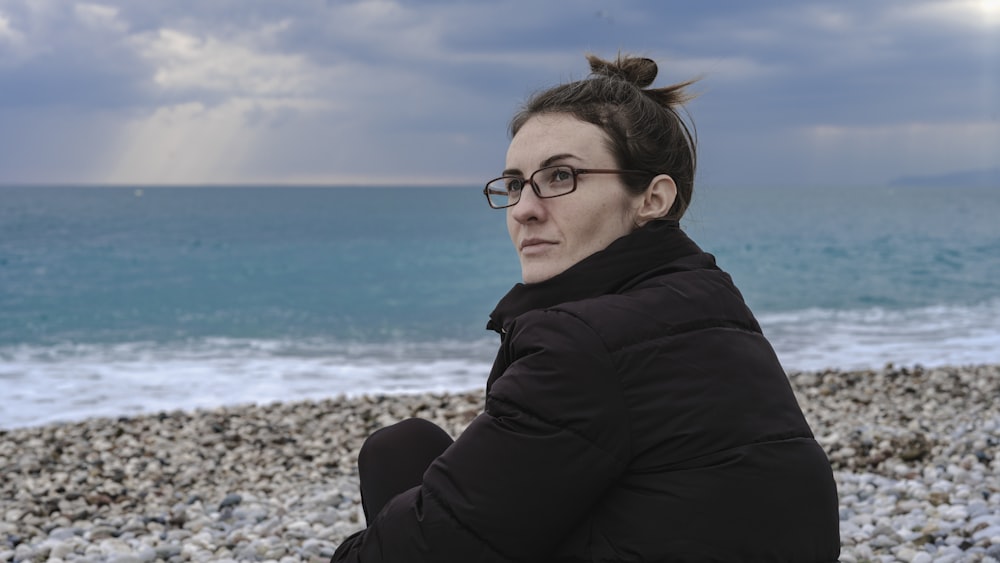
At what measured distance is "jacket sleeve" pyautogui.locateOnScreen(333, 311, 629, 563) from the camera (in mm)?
1653

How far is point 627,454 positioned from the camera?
170cm

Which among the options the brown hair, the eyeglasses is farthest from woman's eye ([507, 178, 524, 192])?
the brown hair

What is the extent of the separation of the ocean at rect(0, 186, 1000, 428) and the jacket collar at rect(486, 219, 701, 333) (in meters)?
0.55

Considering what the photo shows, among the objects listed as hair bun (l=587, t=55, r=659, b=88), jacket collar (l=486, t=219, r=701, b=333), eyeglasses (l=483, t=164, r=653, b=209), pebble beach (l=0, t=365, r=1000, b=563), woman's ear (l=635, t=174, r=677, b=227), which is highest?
hair bun (l=587, t=55, r=659, b=88)

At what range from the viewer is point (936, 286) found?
87.9 feet

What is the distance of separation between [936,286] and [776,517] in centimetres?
2761

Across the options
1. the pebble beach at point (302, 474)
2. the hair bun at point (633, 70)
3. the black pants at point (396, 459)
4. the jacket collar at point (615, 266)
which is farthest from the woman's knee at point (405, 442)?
the hair bun at point (633, 70)

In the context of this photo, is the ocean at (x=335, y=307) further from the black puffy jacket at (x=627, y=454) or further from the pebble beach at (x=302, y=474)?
the pebble beach at (x=302, y=474)

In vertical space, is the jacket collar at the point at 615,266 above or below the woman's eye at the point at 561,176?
below

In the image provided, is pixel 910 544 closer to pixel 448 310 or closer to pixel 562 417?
pixel 562 417

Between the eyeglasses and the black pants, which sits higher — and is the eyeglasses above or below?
above

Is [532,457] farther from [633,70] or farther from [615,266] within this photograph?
[633,70]

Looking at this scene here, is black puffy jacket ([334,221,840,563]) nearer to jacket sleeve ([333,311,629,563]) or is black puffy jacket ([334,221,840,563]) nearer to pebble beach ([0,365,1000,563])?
jacket sleeve ([333,311,629,563])

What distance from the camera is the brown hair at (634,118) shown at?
208 cm
